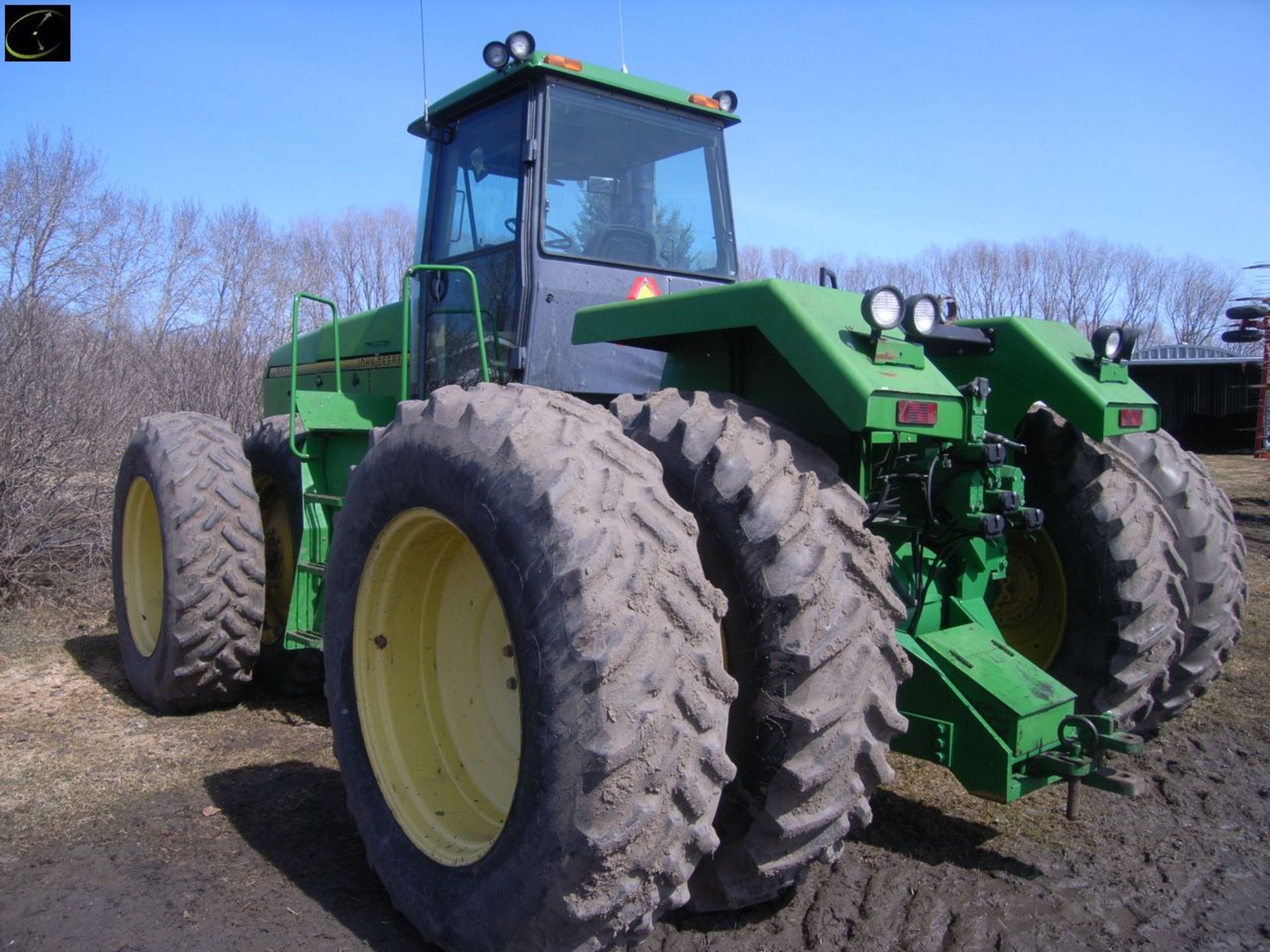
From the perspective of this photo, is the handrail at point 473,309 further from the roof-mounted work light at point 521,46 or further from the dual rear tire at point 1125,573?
the dual rear tire at point 1125,573

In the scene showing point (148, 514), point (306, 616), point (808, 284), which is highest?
point (808, 284)

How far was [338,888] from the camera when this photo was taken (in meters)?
3.19

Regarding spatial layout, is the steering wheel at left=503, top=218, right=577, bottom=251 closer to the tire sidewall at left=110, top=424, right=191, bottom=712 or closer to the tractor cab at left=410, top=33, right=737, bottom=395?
the tractor cab at left=410, top=33, right=737, bottom=395

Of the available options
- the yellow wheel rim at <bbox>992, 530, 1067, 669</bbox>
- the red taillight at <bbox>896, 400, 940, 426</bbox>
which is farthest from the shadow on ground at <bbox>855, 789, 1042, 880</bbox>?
the red taillight at <bbox>896, 400, 940, 426</bbox>

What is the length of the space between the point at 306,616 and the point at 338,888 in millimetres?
1775

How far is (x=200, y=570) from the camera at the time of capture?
480cm

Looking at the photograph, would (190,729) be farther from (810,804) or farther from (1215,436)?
(1215,436)

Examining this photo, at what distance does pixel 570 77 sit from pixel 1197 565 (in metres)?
3.25

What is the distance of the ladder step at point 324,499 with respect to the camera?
4.72 m

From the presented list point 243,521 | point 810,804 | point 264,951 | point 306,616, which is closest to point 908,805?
point 810,804

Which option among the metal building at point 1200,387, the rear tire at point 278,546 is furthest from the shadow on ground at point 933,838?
the metal building at point 1200,387

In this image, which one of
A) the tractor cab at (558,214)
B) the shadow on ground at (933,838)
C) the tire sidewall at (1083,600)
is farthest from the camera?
the tractor cab at (558,214)

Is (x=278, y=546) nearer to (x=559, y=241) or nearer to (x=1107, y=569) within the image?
(x=559, y=241)

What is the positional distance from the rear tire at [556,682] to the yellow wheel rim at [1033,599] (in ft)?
7.16
